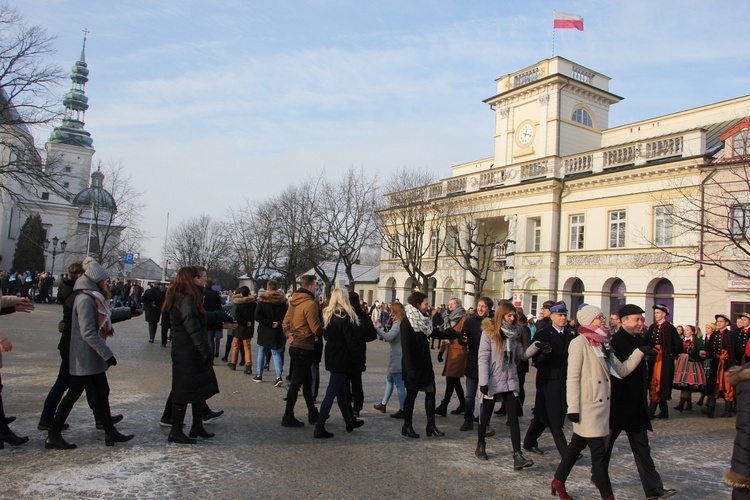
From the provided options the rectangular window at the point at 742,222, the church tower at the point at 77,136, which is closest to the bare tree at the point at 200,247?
the church tower at the point at 77,136

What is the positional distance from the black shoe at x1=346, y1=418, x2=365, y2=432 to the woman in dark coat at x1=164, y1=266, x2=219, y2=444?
81.8 inches

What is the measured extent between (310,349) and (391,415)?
2.24 metres

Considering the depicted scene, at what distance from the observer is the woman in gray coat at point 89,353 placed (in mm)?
6402

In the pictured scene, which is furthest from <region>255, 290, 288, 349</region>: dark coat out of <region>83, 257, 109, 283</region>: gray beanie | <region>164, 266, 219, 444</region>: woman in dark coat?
<region>83, 257, 109, 283</region>: gray beanie

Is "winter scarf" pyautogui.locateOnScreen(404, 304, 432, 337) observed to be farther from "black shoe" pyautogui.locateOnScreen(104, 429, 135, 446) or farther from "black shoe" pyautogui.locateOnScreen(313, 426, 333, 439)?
"black shoe" pyautogui.locateOnScreen(104, 429, 135, 446)

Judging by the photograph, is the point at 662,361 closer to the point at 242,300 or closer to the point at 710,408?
the point at 710,408

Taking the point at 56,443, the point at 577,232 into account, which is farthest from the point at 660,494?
the point at 577,232

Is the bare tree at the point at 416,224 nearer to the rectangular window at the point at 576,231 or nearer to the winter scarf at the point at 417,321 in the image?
the rectangular window at the point at 576,231

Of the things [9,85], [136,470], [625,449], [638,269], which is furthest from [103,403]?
[638,269]

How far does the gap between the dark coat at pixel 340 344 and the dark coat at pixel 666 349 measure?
6.58m

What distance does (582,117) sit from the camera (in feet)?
120

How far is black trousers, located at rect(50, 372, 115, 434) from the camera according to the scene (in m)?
6.38

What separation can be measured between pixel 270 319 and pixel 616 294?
2349 centimetres

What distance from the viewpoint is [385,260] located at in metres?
46.5
